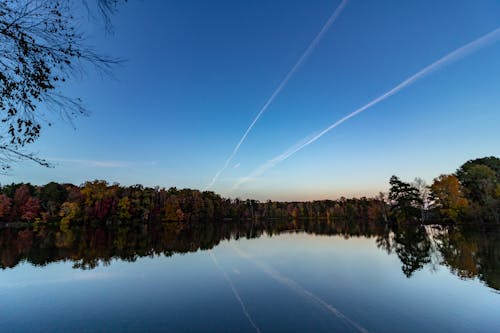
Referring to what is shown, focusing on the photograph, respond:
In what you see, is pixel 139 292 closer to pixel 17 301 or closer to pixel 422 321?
pixel 17 301

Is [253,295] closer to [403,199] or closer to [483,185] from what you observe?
[483,185]

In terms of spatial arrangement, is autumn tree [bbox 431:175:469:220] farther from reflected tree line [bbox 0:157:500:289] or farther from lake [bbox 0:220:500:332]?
lake [bbox 0:220:500:332]

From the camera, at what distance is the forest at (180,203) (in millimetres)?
41812

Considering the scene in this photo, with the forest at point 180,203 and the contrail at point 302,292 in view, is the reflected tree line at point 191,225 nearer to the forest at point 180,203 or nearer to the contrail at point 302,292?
the forest at point 180,203

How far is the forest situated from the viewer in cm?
4181

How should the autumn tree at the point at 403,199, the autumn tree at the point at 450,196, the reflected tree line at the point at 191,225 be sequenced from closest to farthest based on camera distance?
the reflected tree line at the point at 191,225 → the autumn tree at the point at 450,196 → the autumn tree at the point at 403,199

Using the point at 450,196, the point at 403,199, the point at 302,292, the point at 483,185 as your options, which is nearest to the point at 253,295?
the point at 302,292

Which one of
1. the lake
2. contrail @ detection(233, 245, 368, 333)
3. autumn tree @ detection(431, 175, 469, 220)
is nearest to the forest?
autumn tree @ detection(431, 175, 469, 220)

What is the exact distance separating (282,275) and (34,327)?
957cm

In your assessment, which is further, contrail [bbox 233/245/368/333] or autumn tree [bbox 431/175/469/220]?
autumn tree [bbox 431/175/469/220]

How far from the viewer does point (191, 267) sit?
1591 centimetres

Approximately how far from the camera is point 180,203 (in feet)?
255

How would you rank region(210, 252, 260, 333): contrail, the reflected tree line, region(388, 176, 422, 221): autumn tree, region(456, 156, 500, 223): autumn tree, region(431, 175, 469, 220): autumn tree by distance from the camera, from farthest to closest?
region(388, 176, 422, 221): autumn tree, region(431, 175, 469, 220): autumn tree, region(456, 156, 500, 223): autumn tree, the reflected tree line, region(210, 252, 260, 333): contrail

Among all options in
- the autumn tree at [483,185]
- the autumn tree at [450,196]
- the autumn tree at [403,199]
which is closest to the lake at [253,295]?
the autumn tree at [483,185]
